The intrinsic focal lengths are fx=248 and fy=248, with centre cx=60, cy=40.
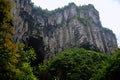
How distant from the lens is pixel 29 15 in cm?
5544

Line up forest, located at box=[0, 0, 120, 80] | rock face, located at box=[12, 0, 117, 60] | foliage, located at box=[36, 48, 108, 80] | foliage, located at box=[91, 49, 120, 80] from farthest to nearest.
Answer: rock face, located at box=[12, 0, 117, 60] < foliage, located at box=[36, 48, 108, 80] < foliage, located at box=[91, 49, 120, 80] < forest, located at box=[0, 0, 120, 80]

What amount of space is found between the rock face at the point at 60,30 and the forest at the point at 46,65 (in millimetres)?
5684

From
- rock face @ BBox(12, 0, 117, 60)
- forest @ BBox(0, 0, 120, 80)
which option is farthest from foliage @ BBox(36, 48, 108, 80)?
rock face @ BBox(12, 0, 117, 60)

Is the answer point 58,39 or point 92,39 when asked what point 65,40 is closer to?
point 58,39

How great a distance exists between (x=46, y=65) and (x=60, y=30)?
55.4ft

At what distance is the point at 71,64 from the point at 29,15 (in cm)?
1636

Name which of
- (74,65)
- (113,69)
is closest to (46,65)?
(74,65)

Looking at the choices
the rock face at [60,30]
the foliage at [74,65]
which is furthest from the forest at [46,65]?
the rock face at [60,30]

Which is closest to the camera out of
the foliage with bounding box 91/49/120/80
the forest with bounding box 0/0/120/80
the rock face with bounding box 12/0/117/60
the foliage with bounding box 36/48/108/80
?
the forest with bounding box 0/0/120/80

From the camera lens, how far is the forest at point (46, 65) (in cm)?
1677

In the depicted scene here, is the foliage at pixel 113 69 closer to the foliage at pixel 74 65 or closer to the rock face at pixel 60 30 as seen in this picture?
the foliage at pixel 74 65

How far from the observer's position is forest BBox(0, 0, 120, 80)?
55.0 ft

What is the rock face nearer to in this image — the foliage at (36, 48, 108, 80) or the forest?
the forest

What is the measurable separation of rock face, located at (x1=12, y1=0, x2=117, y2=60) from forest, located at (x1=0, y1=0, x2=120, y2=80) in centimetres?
568
